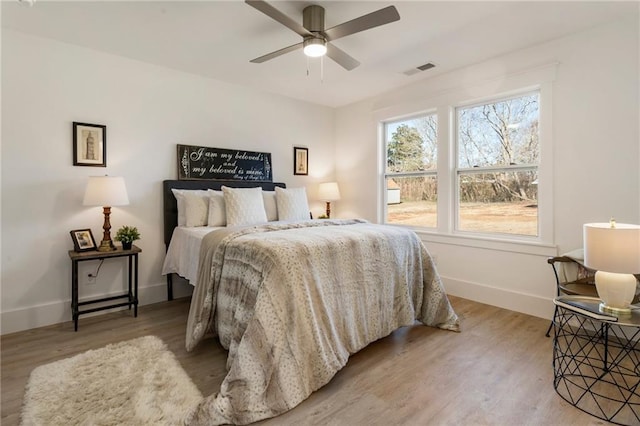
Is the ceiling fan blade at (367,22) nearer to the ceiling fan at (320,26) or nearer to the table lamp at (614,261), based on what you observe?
the ceiling fan at (320,26)

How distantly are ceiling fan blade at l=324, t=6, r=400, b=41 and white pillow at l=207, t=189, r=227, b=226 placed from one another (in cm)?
190

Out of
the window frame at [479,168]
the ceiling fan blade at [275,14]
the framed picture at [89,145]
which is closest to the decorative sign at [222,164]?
the framed picture at [89,145]

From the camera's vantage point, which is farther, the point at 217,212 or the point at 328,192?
the point at 328,192

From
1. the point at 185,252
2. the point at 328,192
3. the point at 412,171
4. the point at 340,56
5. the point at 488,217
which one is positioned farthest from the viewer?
the point at 328,192

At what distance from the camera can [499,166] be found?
3451mm

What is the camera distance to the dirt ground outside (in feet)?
10.7

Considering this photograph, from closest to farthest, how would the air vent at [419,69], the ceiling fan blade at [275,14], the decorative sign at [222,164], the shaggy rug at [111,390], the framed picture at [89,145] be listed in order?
the shaggy rug at [111,390] < the ceiling fan blade at [275,14] < the framed picture at [89,145] < the air vent at [419,69] < the decorative sign at [222,164]

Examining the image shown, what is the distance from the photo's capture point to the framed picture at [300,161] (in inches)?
185

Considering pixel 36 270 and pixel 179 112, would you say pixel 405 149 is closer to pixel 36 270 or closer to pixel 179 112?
pixel 179 112

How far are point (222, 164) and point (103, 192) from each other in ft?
4.50

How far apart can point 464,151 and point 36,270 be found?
4.45 m

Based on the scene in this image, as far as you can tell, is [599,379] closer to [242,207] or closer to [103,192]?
[242,207]

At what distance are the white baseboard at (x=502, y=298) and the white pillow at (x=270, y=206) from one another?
7.04 ft

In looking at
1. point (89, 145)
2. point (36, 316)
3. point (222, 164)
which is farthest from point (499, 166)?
point (36, 316)
